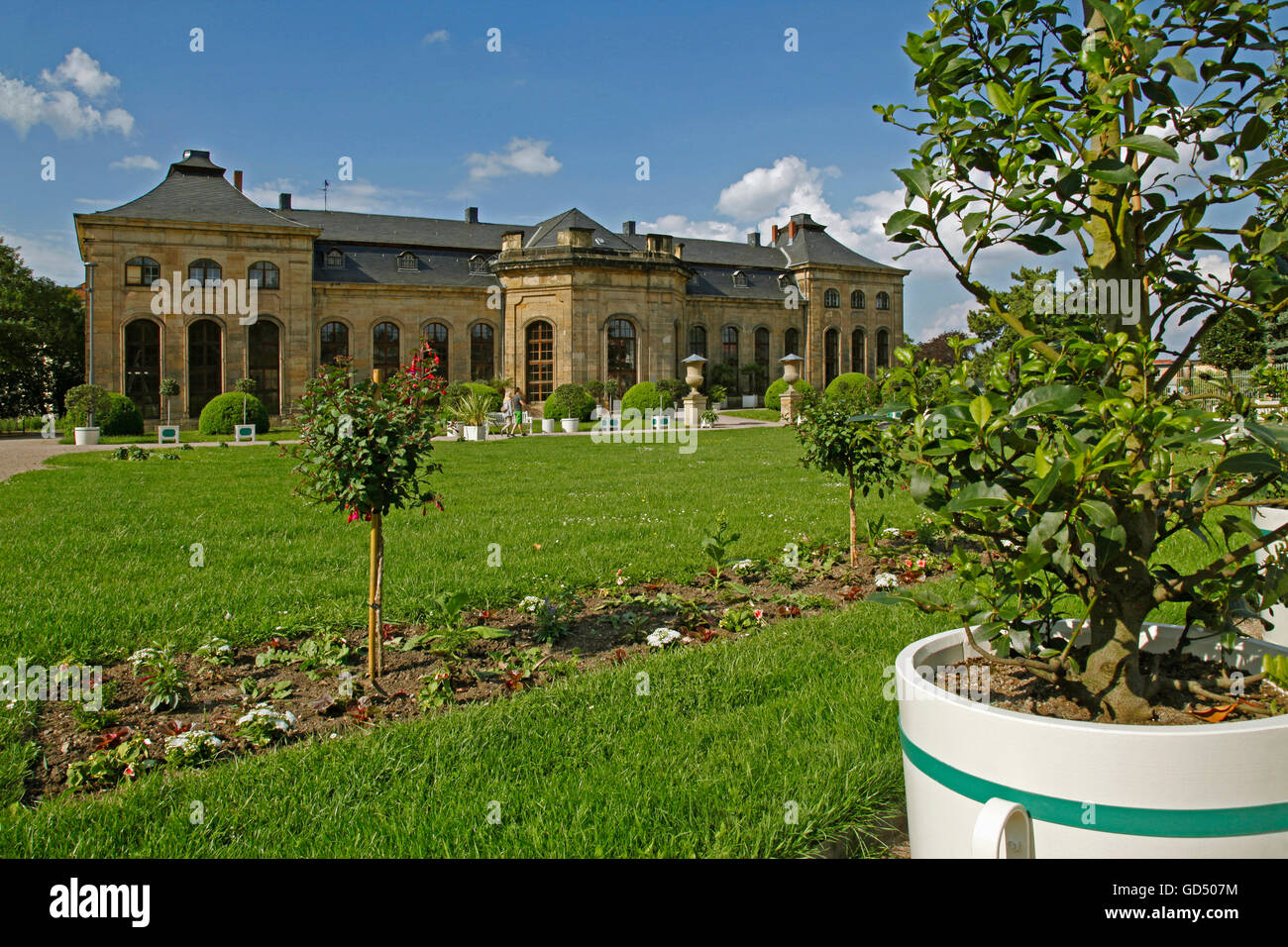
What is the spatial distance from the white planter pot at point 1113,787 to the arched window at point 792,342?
46.3 m

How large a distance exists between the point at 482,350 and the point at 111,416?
1738 centimetres

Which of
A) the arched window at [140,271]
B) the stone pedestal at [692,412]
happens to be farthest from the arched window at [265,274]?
the stone pedestal at [692,412]

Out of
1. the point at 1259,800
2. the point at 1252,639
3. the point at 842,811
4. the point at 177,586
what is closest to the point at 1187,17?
the point at 1252,639

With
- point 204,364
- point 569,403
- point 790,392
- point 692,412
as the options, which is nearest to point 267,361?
point 204,364

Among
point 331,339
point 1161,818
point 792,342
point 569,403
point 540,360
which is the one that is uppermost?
point 792,342

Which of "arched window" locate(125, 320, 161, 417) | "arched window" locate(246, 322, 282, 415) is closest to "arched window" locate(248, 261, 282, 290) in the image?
"arched window" locate(246, 322, 282, 415)

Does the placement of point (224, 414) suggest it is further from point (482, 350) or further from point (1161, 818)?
point (1161, 818)

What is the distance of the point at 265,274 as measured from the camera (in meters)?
35.9

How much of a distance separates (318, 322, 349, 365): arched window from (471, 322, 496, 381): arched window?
5.98m

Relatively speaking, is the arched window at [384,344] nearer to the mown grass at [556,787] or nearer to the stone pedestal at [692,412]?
the stone pedestal at [692,412]

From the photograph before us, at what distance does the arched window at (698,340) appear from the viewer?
1766 inches

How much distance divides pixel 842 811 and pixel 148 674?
3.60 metres

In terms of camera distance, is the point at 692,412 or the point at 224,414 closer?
the point at 224,414
